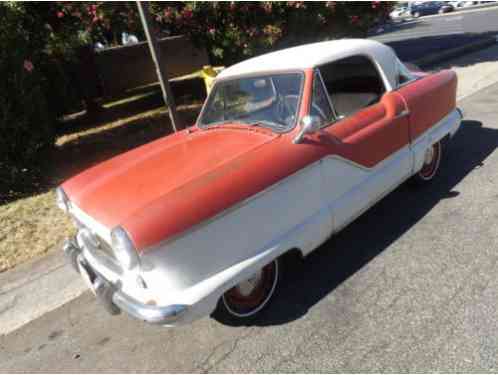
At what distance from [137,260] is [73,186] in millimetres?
1206

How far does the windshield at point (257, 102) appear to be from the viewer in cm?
310

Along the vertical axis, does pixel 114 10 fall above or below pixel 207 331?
above

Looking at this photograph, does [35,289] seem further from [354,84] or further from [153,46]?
[354,84]

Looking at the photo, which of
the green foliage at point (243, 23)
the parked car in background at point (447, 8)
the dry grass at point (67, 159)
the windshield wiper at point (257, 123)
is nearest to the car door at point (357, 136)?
the windshield wiper at point (257, 123)

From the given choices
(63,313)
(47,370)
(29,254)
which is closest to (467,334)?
(47,370)

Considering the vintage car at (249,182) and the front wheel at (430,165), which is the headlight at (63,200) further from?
the front wheel at (430,165)

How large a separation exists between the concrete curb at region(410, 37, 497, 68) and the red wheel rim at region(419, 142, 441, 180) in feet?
26.4

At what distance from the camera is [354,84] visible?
3.82 m

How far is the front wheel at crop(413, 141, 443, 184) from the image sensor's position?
4.20 meters

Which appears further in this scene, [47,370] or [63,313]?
[63,313]

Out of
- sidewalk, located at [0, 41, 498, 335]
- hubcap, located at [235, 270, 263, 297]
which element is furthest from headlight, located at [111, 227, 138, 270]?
sidewalk, located at [0, 41, 498, 335]

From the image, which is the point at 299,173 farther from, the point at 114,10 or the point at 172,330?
the point at 114,10

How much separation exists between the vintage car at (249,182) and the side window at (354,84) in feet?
0.04

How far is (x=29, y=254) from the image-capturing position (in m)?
4.36
